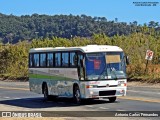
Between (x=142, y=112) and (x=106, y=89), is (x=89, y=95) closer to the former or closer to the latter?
(x=106, y=89)

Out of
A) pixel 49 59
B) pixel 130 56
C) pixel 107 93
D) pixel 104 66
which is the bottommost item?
pixel 107 93

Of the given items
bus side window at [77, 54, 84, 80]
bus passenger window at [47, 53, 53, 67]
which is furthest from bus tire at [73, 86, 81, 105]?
bus passenger window at [47, 53, 53, 67]

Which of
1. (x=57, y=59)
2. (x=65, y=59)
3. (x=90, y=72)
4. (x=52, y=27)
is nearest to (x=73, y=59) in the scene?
(x=65, y=59)

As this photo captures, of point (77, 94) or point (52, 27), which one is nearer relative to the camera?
point (77, 94)

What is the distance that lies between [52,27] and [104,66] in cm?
14813

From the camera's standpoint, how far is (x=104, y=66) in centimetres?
2103

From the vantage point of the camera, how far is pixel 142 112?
16.7 m

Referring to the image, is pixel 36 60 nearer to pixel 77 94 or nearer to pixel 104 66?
pixel 77 94

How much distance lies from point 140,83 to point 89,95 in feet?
57.2

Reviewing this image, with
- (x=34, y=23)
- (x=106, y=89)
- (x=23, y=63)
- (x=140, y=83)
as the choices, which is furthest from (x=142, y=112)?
(x=34, y=23)

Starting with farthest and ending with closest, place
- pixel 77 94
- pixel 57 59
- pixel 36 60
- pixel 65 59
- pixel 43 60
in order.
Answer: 1. pixel 36 60
2. pixel 43 60
3. pixel 57 59
4. pixel 65 59
5. pixel 77 94

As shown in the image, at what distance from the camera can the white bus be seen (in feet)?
68.1

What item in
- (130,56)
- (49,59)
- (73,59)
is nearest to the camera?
(73,59)

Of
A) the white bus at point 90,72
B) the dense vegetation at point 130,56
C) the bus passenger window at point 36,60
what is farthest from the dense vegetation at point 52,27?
the white bus at point 90,72
